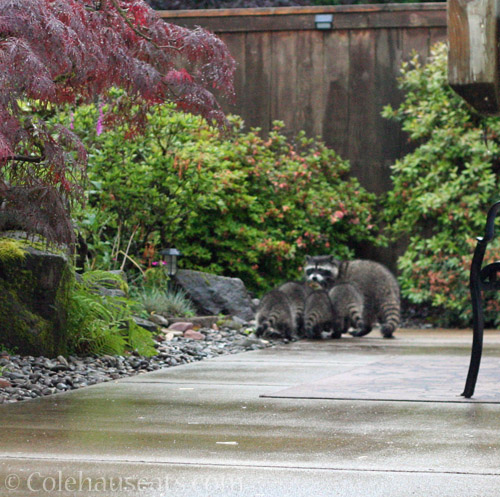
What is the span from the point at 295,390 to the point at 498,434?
5.09 ft

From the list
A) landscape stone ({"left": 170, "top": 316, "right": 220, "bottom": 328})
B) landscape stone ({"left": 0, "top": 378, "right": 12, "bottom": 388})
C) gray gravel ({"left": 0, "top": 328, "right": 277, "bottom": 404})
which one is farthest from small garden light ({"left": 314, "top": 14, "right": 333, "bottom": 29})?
landscape stone ({"left": 0, "top": 378, "right": 12, "bottom": 388})

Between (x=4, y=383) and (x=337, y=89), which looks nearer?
(x=4, y=383)

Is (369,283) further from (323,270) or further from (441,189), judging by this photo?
(441,189)

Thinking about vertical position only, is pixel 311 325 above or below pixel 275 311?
below

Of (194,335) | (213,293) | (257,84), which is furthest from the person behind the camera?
(257,84)

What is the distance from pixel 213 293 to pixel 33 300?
421 centimetres

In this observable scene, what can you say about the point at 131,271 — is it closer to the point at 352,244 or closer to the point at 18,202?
the point at 352,244

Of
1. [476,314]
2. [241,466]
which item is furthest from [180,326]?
[241,466]

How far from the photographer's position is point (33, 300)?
6.11 metres

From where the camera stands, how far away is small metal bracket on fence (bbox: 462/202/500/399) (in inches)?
177

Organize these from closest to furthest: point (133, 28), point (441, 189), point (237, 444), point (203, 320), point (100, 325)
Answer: point (237, 444)
point (133, 28)
point (100, 325)
point (203, 320)
point (441, 189)

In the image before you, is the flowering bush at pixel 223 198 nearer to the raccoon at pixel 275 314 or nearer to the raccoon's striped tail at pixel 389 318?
the raccoon at pixel 275 314

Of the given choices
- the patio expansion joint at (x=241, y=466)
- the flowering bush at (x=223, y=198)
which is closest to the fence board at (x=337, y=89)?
the flowering bush at (x=223, y=198)

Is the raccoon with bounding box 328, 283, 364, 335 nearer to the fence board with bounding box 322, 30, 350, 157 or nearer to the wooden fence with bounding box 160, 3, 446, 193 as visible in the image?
the wooden fence with bounding box 160, 3, 446, 193
